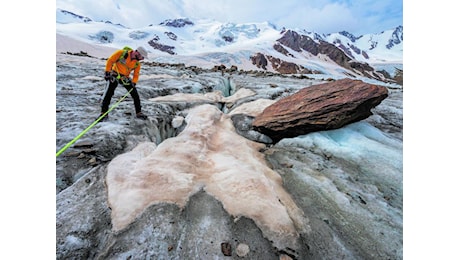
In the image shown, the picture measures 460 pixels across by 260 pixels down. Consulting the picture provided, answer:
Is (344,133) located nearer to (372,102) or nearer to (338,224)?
(372,102)

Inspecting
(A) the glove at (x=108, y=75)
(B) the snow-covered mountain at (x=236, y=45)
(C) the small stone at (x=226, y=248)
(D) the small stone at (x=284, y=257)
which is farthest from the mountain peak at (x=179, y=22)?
(D) the small stone at (x=284, y=257)

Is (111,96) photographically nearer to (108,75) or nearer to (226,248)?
(108,75)

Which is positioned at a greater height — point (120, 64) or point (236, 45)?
point (236, 45)

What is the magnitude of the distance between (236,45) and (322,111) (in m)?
108

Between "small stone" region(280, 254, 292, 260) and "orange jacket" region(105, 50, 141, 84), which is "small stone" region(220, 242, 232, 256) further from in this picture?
"orange jacket" region(105, 50, 141, 84)

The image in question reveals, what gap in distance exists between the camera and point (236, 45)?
347 feet

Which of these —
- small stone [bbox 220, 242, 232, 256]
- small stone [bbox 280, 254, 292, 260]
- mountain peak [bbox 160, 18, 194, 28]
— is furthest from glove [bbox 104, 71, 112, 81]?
mountain peak [bbox 160, 18, 194, 28]

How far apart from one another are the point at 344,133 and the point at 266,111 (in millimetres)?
1993

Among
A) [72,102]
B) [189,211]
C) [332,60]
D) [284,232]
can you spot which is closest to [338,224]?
[284,232]

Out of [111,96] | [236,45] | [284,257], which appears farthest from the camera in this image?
[236,45]

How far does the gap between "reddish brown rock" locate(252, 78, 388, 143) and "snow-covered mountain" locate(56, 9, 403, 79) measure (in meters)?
48.7

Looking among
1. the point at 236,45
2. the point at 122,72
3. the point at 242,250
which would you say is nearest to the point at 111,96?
the point at 122,72

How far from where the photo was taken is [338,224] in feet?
9.03

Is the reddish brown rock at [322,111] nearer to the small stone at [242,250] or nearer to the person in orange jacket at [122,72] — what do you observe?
the person in orange jacket at [122,72]
